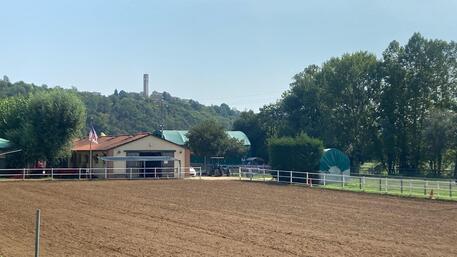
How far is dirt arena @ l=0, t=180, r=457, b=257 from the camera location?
1535 centimetres

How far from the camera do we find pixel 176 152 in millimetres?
60219

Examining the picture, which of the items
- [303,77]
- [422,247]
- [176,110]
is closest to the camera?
[422,247]

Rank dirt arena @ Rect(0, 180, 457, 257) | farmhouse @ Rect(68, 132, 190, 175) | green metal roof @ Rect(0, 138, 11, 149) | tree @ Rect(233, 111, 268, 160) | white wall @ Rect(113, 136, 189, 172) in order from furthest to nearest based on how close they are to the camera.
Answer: tree @ Rect(233, 111, 268, 160) < green metal roof @ Rect(0, 138, 11, 149) < white wall @ Rect(113, 136, 189, 172) < farmhouse @ Rect(68, 132, 190, 175) < dirt arena @ Rect(0, 180, 457, 257)

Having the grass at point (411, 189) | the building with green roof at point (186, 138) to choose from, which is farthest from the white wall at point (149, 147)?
the building with green roof at point (186, 138)

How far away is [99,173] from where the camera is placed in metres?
56.5

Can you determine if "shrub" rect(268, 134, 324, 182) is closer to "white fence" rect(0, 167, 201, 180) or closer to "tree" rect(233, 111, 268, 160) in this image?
"white fence" rect(0, 167, 201, 180)

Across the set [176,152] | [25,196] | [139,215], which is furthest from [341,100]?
[139,215]

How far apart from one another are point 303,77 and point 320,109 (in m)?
12.7

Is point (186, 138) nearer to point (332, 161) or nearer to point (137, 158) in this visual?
point (137, 158)

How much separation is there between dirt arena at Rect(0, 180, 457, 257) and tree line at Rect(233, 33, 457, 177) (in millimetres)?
41095

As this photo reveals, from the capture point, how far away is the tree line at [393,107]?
235 ft

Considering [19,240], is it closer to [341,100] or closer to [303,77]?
[341,100]

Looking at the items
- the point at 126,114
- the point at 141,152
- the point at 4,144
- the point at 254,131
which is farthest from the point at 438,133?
the point at 126,114

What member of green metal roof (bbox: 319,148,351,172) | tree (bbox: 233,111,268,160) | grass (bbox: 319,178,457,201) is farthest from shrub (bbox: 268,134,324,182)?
tree (bbox: 233,111,268,160)
